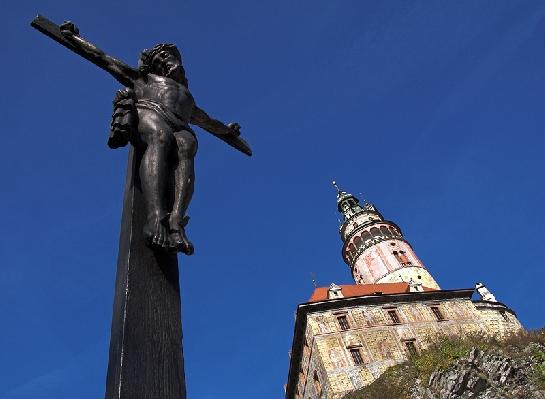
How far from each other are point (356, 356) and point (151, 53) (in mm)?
35120

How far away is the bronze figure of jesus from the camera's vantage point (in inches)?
84.7

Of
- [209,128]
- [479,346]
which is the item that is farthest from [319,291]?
[209,128]

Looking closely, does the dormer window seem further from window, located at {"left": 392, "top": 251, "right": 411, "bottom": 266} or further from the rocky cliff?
window, located at {"left": 392, "top": 251, "right": 411, "bottom": 266}

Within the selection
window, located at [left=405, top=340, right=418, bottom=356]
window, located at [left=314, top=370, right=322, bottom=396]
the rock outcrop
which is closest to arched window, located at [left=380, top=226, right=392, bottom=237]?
window, located at [left=405, top=340, right=418, bottom=356]

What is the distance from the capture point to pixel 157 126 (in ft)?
8.08

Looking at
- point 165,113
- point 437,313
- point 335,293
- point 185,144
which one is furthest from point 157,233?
point 437,313

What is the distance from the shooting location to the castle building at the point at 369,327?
113 ft

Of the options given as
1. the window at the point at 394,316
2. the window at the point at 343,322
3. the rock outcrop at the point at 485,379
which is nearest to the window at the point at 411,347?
the window at the point at 394,316

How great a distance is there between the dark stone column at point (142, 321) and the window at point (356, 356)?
115 ft

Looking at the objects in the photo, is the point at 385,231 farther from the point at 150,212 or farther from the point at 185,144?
the point at 150,212

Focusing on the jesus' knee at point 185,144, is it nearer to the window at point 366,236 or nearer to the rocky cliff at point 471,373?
the rocky cliff at point 471,373

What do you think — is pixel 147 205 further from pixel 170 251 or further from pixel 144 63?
pixel 144 63

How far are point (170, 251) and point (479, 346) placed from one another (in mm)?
36234

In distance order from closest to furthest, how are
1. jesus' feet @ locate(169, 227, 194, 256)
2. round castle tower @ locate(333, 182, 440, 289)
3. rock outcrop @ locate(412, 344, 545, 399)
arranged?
jesus' feet @ locate(169, 227, 194, 256), rock outcrop @ locate(412, 344, 545, 399), round castle tower @ locate(333, 182, 440, 289)
